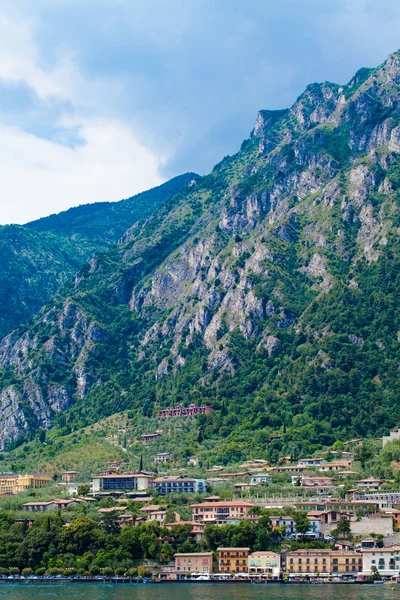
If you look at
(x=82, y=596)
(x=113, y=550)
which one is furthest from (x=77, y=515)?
(x=82, y=596)

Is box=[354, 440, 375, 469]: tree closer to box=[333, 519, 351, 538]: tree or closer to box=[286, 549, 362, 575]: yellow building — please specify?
box=[333, 519, 351, 538]: tree

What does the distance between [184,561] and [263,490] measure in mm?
33587

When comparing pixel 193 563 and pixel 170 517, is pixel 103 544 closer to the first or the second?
pixel 170 517

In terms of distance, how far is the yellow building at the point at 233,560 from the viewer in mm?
131375

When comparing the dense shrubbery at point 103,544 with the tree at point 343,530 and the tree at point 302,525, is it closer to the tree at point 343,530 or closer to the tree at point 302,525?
the tree at point 302,525

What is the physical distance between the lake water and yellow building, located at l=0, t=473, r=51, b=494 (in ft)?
224

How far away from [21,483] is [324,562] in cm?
8349

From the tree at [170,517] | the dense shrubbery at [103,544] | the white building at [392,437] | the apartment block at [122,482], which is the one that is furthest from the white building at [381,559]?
the white building at [392,437]

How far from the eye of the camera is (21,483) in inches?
7731

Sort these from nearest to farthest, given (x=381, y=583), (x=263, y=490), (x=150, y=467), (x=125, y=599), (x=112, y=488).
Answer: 1. (x=125, y=599)
2. (x=381, y=583)
3. (x=263, y=490)
4. (x=112, y=488)
5. (x=150, y=467)

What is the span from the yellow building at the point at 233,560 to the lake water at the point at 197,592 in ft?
26.1

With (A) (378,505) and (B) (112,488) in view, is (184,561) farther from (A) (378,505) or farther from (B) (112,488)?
(B) (112,488)

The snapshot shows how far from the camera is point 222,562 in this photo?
133 m

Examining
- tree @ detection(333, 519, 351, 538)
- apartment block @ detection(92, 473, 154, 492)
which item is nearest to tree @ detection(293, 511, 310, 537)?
tree @ detection(333, 519, 351, 538)
